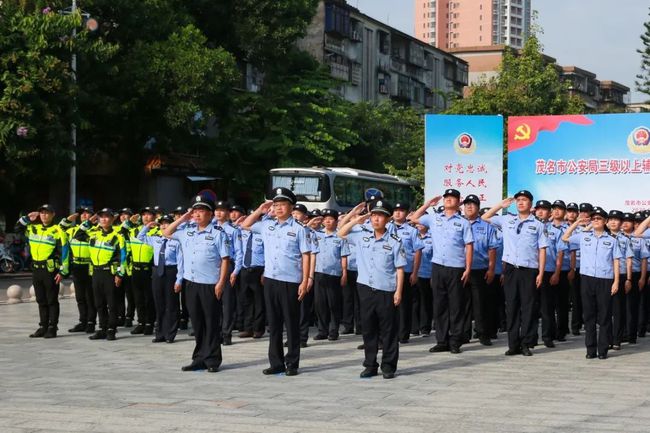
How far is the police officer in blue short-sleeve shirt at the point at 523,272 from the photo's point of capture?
1307 centimetres

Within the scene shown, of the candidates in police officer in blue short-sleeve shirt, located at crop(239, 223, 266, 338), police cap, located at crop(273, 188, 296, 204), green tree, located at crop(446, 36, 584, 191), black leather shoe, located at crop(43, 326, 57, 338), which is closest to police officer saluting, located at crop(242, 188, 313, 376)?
police cap, located at crop(273, 188, 296, 204)

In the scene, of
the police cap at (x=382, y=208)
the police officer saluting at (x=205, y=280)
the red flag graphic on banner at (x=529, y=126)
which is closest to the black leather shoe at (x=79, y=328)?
the police officer saluting at (x=205, y=280)

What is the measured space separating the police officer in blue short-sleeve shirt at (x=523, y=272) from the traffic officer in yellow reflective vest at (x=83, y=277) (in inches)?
222

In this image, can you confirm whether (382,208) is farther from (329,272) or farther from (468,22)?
(468,22)

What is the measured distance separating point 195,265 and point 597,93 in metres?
108

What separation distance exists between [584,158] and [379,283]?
7346mm

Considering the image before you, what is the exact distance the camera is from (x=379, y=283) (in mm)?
10969

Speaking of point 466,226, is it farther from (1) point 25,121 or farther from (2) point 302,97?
(2) point 302,97

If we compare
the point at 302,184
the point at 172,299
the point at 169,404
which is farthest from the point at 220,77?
the point at 169,404

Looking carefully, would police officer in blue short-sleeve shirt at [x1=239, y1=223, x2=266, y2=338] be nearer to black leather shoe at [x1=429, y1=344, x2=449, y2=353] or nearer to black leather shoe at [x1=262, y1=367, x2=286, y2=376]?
black leather shoe at [x1=429, y1=344, x2=449, y2=353]

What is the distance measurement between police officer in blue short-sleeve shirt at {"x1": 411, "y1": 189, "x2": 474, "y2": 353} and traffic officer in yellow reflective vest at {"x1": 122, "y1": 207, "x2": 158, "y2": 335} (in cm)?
409

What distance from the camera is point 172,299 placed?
1416 centimetres

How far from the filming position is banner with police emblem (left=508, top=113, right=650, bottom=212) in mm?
16875

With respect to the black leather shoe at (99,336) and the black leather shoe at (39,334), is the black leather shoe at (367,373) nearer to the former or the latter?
the black leather shoe at (99,336)
